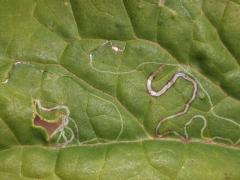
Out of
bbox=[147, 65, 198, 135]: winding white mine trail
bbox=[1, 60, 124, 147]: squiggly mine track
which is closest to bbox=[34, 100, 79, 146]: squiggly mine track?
bbox=[1, 60, 124, 147]: squiggly mine track

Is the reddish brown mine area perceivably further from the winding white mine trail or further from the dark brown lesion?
the winding white mine trail

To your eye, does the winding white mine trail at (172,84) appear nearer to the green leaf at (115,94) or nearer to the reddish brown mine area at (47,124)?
the green leaf at (115,94)

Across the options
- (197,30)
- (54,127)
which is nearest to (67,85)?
(54,127)

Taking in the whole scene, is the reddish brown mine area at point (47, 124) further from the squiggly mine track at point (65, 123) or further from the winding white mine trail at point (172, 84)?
the winding white mine trail at point (172, 84)

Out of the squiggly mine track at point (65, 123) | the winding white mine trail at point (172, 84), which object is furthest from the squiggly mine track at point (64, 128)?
the winding white mine trail at point (172, 84)

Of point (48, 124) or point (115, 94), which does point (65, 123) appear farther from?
point (115, 94)

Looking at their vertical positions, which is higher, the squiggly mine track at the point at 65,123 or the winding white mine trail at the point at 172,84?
the winding white mine trail at the point at 172,84

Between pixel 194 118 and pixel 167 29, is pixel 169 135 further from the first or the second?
pixel 167 29

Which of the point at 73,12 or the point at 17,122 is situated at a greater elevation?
the point at 73,12

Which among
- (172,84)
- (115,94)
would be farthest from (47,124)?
(172,84)
